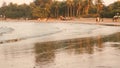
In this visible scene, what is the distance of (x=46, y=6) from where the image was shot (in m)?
131

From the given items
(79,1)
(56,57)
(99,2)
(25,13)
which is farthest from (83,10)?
(56,57)

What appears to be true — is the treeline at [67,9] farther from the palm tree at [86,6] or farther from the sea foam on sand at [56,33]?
the sea foam on sand at [56,33]

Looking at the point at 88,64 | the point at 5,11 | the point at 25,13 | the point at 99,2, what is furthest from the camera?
the point at 5,11

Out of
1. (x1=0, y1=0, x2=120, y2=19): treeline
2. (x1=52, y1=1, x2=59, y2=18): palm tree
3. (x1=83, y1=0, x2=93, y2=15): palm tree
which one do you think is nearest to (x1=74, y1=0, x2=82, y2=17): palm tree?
(x1=0, y1=0, x2=120, y2=19): treeline

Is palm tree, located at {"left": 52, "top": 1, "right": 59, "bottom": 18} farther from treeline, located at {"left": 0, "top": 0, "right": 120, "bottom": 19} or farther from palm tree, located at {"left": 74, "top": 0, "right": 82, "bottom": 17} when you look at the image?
palm tree, located at {"left": 74, "top": 0, "right": 82, "bottom": 17}

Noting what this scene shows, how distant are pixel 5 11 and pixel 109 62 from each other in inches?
6492

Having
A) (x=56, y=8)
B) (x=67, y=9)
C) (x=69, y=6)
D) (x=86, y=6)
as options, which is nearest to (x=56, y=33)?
(x=86, y=6)

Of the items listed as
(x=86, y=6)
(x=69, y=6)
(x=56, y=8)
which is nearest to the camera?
(x=86, y=6)

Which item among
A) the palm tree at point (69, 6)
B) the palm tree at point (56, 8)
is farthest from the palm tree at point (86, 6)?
the palm tree at point (56, 8)

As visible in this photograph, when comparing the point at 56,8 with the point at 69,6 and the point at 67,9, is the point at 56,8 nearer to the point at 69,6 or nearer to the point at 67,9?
the point at 67,9

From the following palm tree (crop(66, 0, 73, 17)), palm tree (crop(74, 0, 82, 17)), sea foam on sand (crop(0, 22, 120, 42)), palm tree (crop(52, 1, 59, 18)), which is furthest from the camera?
palm tree (crop(52, 1, 59, 18))

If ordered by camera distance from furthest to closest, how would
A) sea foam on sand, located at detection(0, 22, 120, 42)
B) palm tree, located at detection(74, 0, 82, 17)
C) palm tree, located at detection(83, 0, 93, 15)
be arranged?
palm tree, located at detection(74, 0, 82, 17)
palm tree, located at detection(83, 0, 93, 15)
sea foam on sand, located at detection(0, 22, 120, 42)

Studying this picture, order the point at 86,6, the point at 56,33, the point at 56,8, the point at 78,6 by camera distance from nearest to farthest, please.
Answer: the point at 56,33 < the point at 86,6 < the point at 78,6 < the point at 56,8

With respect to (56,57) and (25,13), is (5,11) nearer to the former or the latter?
(25,13)
